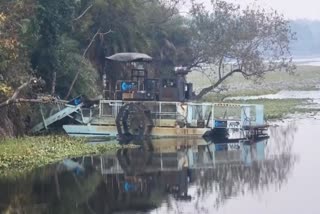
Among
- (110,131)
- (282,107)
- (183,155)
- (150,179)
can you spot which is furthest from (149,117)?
(282,107)

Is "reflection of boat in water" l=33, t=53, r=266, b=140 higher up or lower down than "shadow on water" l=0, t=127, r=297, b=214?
higher up

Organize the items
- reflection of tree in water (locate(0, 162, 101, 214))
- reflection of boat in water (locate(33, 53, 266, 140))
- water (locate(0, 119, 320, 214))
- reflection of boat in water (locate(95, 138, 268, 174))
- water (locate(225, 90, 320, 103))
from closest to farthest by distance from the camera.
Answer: reflection of tree in water (locate(0, 162, 101, 214))
water (locate(0, 119, 320, 214))
reflection of boat in water (locate(95, 138, 268, 174))
reflection of boat in water (locate(33, 53, 266, 140))
water (locate(225, 90, 320, 103))

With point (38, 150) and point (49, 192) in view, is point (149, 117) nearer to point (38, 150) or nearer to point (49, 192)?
point (38, 150)

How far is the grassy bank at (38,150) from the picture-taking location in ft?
84.8

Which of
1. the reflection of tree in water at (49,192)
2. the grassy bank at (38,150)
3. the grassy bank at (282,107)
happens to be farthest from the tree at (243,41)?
the reflection of tree in water at (49,192)

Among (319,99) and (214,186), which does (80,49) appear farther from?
(319,99)

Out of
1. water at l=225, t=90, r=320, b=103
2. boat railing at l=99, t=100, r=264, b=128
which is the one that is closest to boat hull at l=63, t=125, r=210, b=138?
boat railing at l=99, t=100, r=264, b=128

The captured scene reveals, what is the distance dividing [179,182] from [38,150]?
286 inches

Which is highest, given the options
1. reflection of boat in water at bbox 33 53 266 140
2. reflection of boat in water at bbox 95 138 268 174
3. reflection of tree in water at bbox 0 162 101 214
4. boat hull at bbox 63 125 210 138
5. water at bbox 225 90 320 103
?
water at bbox 225 90 320 103

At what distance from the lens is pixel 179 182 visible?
77.7 ft

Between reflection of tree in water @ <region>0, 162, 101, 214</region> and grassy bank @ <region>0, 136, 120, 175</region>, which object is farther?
grassy bank @ <region>0, 136, 120, 175</region>

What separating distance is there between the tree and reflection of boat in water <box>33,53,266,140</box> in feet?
57.6

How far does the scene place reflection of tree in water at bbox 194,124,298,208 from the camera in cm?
2194

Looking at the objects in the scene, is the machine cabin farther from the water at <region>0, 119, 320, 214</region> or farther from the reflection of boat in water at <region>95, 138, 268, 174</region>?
the water at <region>0, 119, 320, 214</region>
